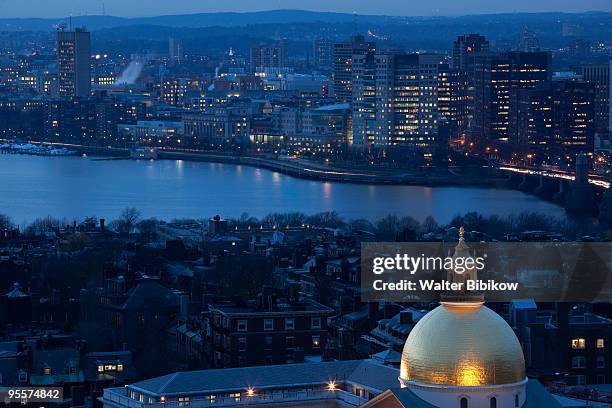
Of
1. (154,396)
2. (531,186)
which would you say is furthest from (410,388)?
(531,186)

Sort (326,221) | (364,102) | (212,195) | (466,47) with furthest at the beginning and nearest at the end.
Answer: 1. (466,47)
2. (364,102)
3. (212,195)
4. (326,221)

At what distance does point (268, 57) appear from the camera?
85.7m

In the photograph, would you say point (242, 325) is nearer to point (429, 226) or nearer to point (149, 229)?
point (149, 229)

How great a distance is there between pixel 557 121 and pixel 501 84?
4.39 metres

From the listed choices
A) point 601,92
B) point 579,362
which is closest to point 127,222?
point 579,362

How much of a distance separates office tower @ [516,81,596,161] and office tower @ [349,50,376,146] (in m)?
5.07

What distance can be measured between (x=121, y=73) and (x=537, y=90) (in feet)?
124

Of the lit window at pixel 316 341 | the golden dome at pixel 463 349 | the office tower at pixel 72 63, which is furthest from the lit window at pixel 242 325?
the office tower at pixel 72 63

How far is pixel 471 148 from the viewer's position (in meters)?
46.5

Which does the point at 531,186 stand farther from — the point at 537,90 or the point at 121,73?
the point at 121,73

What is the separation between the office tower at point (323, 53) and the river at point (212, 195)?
4019 cm

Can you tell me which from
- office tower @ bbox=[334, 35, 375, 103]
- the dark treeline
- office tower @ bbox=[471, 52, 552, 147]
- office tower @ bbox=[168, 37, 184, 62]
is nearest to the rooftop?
the dark treeline

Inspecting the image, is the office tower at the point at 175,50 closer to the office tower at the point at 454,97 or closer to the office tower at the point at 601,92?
the office tower at the point at 601,92

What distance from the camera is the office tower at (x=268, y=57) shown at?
85.6 metres
